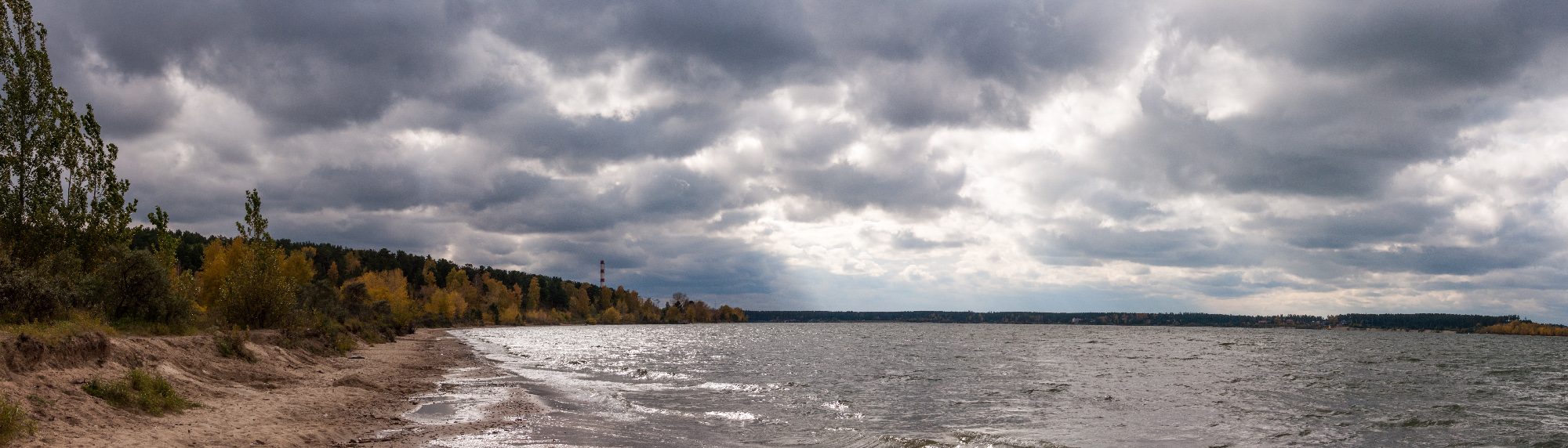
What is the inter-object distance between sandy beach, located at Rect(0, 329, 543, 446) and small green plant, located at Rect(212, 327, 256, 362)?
30 cm

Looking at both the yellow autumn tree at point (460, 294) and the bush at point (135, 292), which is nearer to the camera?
the bush at point (135, 292)

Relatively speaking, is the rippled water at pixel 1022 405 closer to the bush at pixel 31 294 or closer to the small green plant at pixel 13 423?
the small green plant at pixel 13 423

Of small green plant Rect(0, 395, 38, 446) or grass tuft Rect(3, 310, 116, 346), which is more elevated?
grass tuft Rect(3, 310, 116, 346)

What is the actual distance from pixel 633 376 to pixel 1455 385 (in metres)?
49.1

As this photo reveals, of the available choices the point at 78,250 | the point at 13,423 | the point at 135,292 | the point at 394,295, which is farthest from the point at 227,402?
the point at 394,295

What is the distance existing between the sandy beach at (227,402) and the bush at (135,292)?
327cm

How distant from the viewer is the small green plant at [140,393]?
15.7 metres

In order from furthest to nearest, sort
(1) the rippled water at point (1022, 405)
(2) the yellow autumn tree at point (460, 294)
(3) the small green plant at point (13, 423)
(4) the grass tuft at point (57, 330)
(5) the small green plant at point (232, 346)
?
1. (2) the yellow autumn tree at point (460, 294)
2. (5) the small green plant at point (232, 346)
3. (1) the rippled water at point (1022, 405)
4. (4) the grass tuft at point (57, 330)
5. (3) the small green plant at point (13, 423)

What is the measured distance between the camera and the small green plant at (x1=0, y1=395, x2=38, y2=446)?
11414 mm

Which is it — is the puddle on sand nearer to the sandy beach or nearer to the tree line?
the sandy beach

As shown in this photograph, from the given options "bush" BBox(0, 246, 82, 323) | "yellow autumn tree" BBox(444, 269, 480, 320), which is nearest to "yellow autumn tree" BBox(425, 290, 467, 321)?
"yellow autumn tree" BBox(444, 269, 480, 320)

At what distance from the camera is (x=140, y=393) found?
16.3 metres

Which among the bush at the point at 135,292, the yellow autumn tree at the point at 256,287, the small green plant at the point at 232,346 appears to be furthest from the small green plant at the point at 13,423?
the yellow autumn tree at the point at 256,287

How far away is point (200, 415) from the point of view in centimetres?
1688
